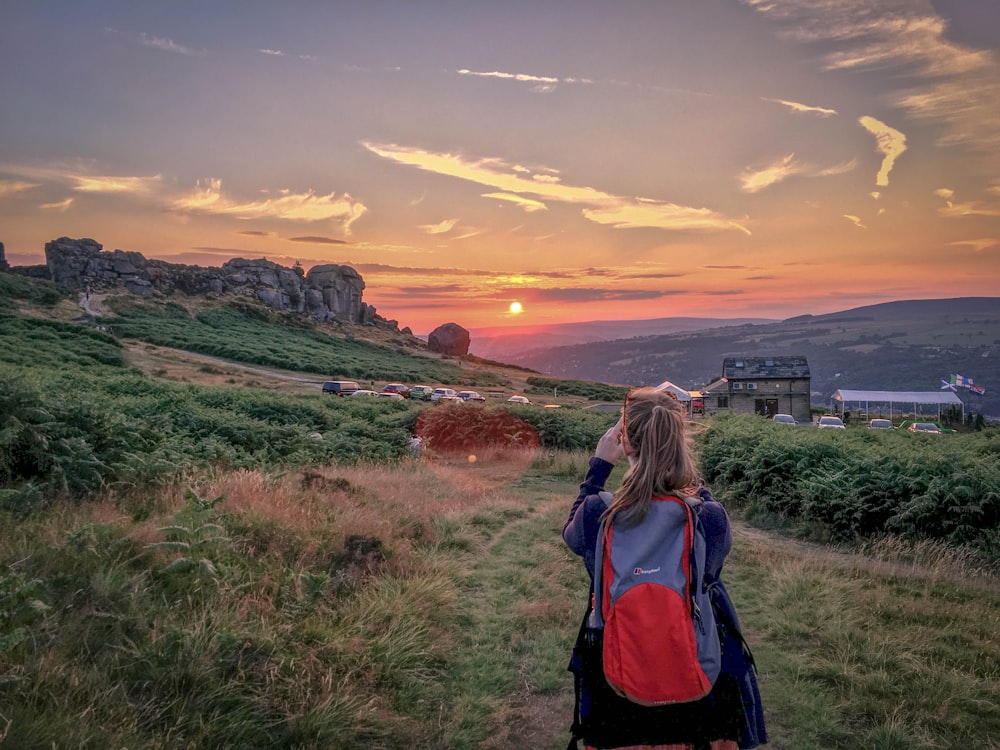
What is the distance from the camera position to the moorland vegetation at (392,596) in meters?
4.20

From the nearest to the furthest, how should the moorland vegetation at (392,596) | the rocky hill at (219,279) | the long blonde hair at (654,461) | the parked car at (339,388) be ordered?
1. the long blonde hair at (654,461)
2. the moorland vegetation at (392,596)
3. the parked car at (339,388)
4. the rocky hill at (219,279)

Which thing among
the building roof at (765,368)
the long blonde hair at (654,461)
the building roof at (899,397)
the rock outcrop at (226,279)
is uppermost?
Answer: the rock outcrop at (226,279)

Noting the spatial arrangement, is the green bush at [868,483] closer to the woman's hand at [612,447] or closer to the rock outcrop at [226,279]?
the woman's hand at [612,447]

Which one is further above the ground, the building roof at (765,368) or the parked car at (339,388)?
the building roof at (765,368)

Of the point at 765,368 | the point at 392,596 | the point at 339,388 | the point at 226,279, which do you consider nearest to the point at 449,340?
the point at 226,279

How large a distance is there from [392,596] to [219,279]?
13849cm

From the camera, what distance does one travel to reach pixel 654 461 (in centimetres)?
276

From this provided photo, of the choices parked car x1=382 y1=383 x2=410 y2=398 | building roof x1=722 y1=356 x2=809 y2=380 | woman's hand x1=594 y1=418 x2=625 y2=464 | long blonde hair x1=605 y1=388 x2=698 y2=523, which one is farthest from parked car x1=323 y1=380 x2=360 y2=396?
long blonde hair x1=605 y1=388 x2=698 y2=523

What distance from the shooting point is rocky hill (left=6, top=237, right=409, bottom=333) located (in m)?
120

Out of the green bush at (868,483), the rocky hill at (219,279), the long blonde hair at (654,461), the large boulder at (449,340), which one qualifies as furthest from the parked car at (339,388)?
the rocky hill at (219,279)

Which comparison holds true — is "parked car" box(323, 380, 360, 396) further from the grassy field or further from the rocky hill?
the rocky hill

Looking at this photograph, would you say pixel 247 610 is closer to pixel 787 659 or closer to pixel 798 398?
pixel 787 659

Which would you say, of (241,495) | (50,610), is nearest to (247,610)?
(50,610)

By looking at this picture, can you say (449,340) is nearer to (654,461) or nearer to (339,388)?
(339,388)
